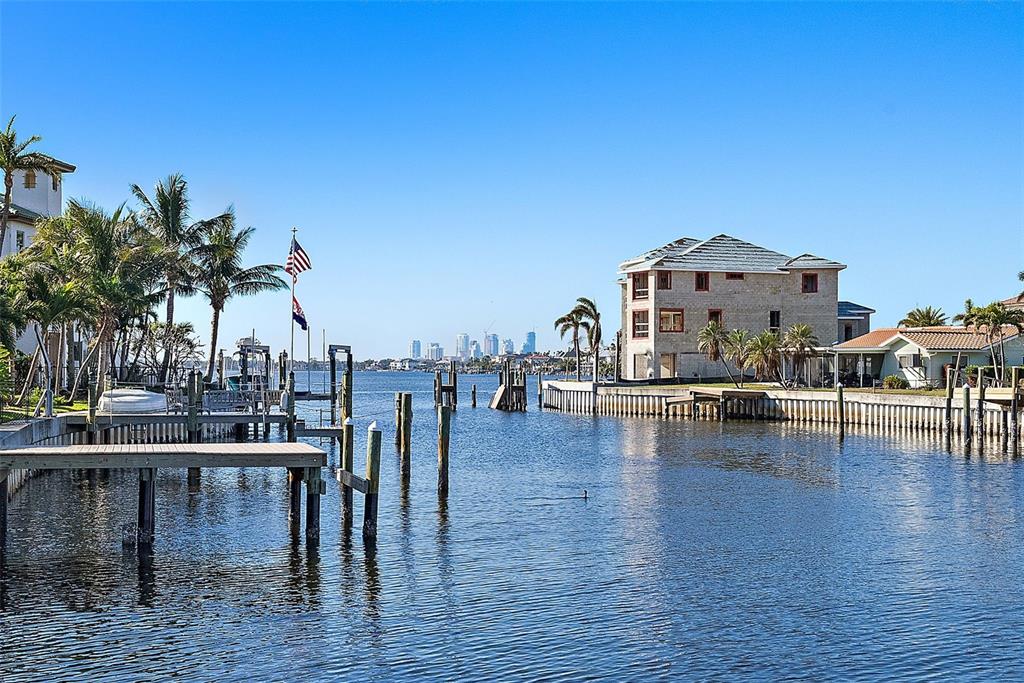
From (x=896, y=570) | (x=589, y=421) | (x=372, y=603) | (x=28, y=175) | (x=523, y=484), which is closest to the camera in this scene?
(x=372, y=603)

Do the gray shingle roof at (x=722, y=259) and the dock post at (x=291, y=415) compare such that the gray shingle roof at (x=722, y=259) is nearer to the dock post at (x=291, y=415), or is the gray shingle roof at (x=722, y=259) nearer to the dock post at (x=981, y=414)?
the dock post at (x=981, y=414)

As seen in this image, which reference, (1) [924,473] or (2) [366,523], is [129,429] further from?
(1) [924,473]

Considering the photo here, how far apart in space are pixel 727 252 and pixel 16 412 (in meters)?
66.0

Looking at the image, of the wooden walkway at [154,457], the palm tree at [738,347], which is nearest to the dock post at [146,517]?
the wooden walkway at [154,457]

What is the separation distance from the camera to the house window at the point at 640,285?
9306 centimetres

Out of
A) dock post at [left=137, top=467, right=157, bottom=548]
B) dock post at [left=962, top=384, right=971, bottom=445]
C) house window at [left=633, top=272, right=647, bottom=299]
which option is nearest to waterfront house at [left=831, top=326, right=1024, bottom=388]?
dock post at [left=962, top=384, right=971, bottom=445]

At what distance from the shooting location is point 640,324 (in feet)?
306

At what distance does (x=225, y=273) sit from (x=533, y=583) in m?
54.6

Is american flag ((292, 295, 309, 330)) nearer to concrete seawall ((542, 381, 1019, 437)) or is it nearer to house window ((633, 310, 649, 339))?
concrete seawall ((542, 381, 1019, 437))

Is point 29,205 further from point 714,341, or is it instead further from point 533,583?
point 533,583

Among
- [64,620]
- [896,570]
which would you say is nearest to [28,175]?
[64,620]

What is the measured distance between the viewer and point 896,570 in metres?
23.9

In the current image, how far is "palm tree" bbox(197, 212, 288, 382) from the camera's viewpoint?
7231 cm

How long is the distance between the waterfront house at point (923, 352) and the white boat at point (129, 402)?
45.8 metres
